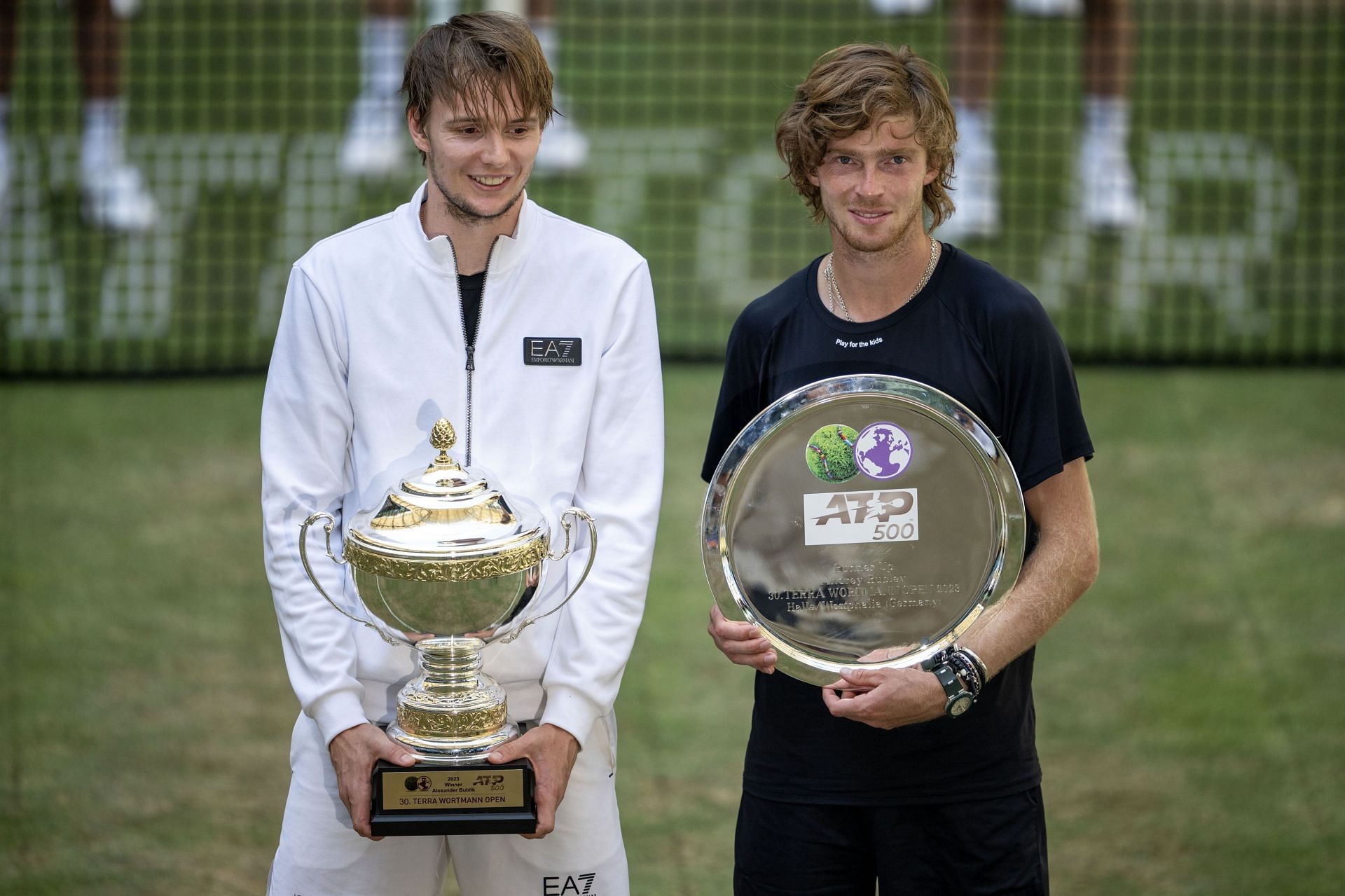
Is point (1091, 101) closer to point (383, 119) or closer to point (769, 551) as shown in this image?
point (383, 119)

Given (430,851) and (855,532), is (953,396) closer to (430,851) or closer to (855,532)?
(855,532)

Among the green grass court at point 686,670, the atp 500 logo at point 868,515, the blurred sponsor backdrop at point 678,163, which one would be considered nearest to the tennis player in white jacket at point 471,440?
the atp 500 logo at point 868,515

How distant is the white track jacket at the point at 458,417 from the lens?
2.12 m

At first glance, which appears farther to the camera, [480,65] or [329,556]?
[329,556]

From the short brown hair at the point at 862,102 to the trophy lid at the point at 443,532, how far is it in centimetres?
61

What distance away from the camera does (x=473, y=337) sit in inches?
84.5

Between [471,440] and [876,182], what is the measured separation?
638mm

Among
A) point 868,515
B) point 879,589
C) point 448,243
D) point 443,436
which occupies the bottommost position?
point 879,589

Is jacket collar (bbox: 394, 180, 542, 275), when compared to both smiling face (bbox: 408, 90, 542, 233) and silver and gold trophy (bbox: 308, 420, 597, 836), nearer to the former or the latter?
smiling face (bbox: 408, 90, 542, 233)

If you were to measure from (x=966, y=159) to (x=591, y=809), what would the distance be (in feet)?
17.5

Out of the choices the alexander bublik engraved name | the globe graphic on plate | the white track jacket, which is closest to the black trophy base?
the white track jacket

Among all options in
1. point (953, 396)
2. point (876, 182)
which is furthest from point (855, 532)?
point (876, 182)

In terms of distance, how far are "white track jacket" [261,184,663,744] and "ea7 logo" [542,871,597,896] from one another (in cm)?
22

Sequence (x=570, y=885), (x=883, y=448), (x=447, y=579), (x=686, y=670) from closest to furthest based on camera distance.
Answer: (x=447, y=579)
(x=883, y=448)
(x=570, y=885)
(x=686, y=670)
